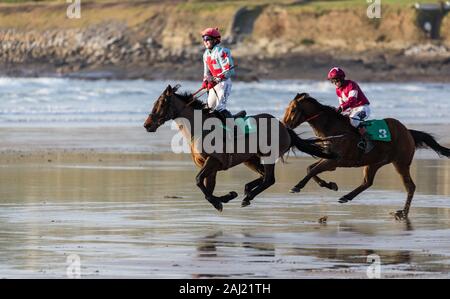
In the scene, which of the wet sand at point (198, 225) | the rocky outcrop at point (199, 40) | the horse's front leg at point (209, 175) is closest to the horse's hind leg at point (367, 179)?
the wet sand at point (198, 225)

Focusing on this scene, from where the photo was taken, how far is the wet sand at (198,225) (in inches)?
558

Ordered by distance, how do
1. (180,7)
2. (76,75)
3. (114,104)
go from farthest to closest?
(180,7) < (76,75) < (114,104)

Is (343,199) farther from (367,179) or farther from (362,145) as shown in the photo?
(362,145)

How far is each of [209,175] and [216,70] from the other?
155cm

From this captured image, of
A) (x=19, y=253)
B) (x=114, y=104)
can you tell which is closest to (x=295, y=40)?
(x=114, y=104)

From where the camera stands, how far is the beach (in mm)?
14180

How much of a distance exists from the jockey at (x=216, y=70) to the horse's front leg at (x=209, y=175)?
894 mm

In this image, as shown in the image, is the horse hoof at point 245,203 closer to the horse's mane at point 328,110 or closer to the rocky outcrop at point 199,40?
the horse's mane at point 328,110

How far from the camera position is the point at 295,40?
277 feet

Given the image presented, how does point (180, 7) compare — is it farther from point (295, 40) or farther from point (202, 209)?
point (202, 209)

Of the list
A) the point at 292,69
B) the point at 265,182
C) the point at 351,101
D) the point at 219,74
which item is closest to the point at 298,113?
the point at 351,101

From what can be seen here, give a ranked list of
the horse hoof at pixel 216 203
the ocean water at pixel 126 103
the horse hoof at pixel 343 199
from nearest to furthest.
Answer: the horse hoof at pixel 216 203 → the horse hoof at pixel 343 199 → the ocean water at pixel 126 103

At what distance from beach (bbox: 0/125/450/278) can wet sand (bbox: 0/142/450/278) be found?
0.05 feet
